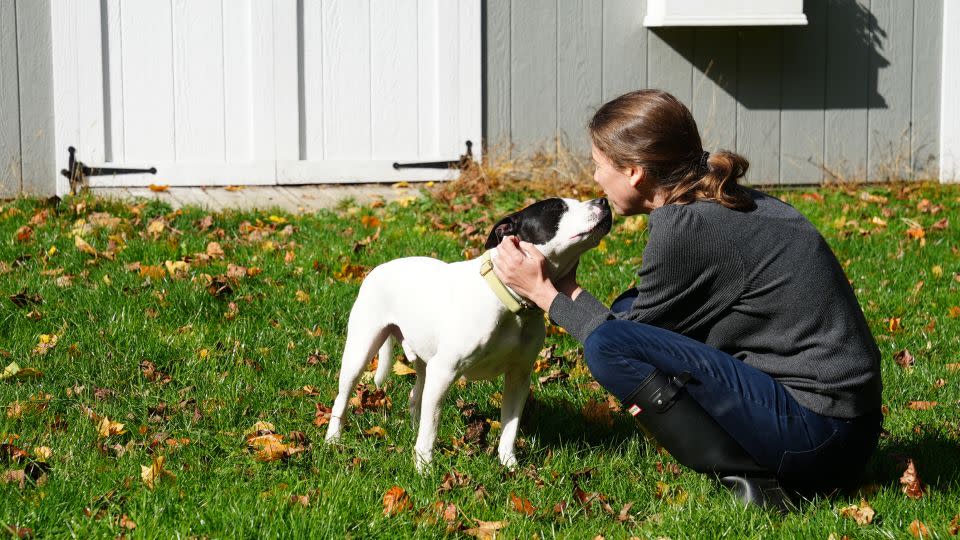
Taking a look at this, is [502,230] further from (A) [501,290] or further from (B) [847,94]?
(B) [847,94]

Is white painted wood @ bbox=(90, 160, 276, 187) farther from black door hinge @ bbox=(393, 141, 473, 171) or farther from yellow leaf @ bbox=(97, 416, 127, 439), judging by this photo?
yellow leaf @ bbox=(97, 416, 127, 439)

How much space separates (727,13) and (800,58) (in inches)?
40.4

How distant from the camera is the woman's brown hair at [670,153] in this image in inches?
129

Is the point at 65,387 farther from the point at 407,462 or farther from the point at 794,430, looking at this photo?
the point at 794,430

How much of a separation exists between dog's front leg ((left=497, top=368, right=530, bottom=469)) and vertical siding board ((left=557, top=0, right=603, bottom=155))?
5073 millimetres

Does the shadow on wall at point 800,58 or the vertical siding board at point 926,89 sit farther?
the vertical siding board at point 926,89

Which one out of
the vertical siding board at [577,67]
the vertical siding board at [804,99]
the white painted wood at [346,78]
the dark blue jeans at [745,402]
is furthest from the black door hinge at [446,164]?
the dark blue jeans at [745,402]

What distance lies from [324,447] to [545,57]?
17.7ft

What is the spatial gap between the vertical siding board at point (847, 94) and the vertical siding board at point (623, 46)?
1698 mm

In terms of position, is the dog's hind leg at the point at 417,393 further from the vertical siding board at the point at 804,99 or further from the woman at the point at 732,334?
the vertical siding board at the point at 804,99

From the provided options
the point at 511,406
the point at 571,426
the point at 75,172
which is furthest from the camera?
the point at 75,172

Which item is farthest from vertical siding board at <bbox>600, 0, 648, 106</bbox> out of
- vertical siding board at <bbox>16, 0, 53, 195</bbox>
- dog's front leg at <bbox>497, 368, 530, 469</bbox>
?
dog's front leg at <bbox>497, 368, 530, 469</bbox>

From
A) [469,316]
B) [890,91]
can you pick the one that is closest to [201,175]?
[469,316]

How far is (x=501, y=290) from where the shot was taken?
3.51 m
